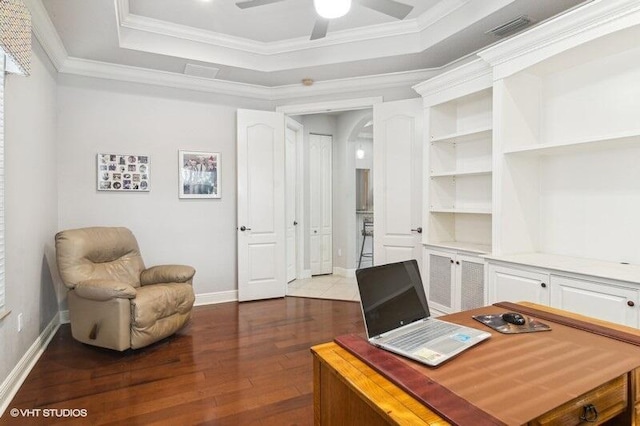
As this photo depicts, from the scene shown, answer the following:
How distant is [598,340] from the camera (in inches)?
47.9

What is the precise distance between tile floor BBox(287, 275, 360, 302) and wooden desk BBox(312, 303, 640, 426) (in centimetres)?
338

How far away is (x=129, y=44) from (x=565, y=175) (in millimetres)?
3979

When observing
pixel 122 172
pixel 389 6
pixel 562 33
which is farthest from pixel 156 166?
pixel 562 33

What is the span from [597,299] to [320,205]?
13.7 ft

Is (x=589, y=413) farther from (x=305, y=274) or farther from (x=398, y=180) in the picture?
(x=305, y=274)

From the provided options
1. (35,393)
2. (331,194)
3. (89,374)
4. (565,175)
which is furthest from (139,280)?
(565,175)

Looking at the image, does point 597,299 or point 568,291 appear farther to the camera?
point 568,291

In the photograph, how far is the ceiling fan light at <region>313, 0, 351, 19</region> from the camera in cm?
216

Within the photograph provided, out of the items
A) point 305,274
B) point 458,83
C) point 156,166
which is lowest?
point 305,274

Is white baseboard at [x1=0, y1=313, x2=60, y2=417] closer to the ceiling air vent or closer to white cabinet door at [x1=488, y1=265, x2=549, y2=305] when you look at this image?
white cabinet door at [x1=488, y1=265, x2=549, y2=305]

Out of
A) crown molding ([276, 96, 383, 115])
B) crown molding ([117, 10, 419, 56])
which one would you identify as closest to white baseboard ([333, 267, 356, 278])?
crown molding ([276, 96, 383, 115])

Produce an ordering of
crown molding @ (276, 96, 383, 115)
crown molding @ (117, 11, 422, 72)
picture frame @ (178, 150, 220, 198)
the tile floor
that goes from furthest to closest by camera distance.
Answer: the tile floor, crown molding @ (276, 96, 383, 115), picture frame @ (178, 150, 220, 198), crown molding @ (117, 11, 422, 72)

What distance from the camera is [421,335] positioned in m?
1.24

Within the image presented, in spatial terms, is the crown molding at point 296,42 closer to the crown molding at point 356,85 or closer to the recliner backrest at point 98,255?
the crown molding at point 356,85
